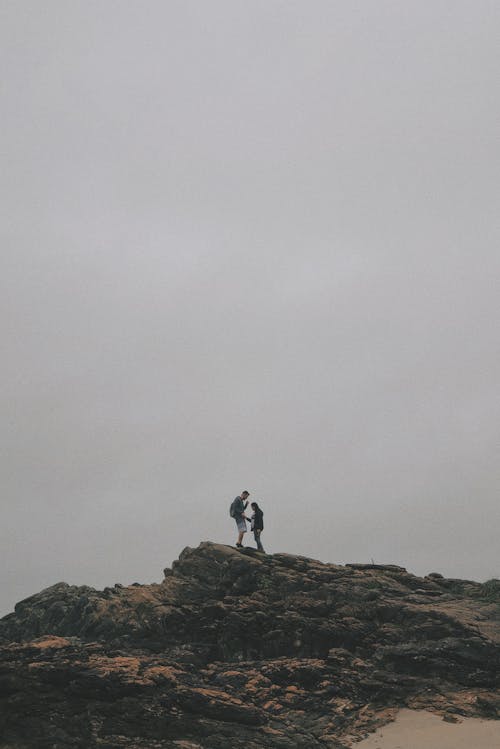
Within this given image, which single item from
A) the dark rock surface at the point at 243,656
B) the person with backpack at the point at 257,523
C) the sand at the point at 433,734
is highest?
the person with backpack at the point at 257,523

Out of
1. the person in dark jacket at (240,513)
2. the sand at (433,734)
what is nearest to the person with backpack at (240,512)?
the person in dark jacket at (240,513)

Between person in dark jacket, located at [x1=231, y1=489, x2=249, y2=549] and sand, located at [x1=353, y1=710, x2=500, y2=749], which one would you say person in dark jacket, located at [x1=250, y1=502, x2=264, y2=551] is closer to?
person in dark jacket, located at [x1=231, y1=489, x2=249, y2=549]

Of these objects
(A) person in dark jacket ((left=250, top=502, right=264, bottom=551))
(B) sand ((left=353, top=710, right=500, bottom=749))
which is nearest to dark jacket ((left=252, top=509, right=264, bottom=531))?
(A) person in dark jacket ((left=250, top=502, right=264, bottom=551))

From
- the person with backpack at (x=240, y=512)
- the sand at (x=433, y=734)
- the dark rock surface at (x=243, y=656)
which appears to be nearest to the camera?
the dark rock surface at (x=243, y=656)

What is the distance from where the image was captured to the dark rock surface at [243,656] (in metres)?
13.8

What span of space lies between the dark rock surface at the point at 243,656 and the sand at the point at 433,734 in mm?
551

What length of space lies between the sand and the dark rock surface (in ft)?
1.81

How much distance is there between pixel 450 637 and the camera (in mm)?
19438

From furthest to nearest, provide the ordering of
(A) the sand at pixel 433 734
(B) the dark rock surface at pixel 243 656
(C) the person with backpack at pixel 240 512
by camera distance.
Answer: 1. (C) the person with backpack at pixel 240 512
2. (A) the sand at pixel 433 734
3. (B) the dark rock surface at pixel 243 656

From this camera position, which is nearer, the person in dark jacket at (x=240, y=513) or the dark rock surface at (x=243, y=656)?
the dark rock surface at (x=243, y=656)

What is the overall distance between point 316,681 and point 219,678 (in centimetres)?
318

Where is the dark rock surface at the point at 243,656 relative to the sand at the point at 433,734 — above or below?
above

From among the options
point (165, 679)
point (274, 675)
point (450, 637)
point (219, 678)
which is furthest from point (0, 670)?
point (450, 637)

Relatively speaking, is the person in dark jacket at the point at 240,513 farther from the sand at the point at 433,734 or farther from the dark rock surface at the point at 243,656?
the sand at the point at 433,734
